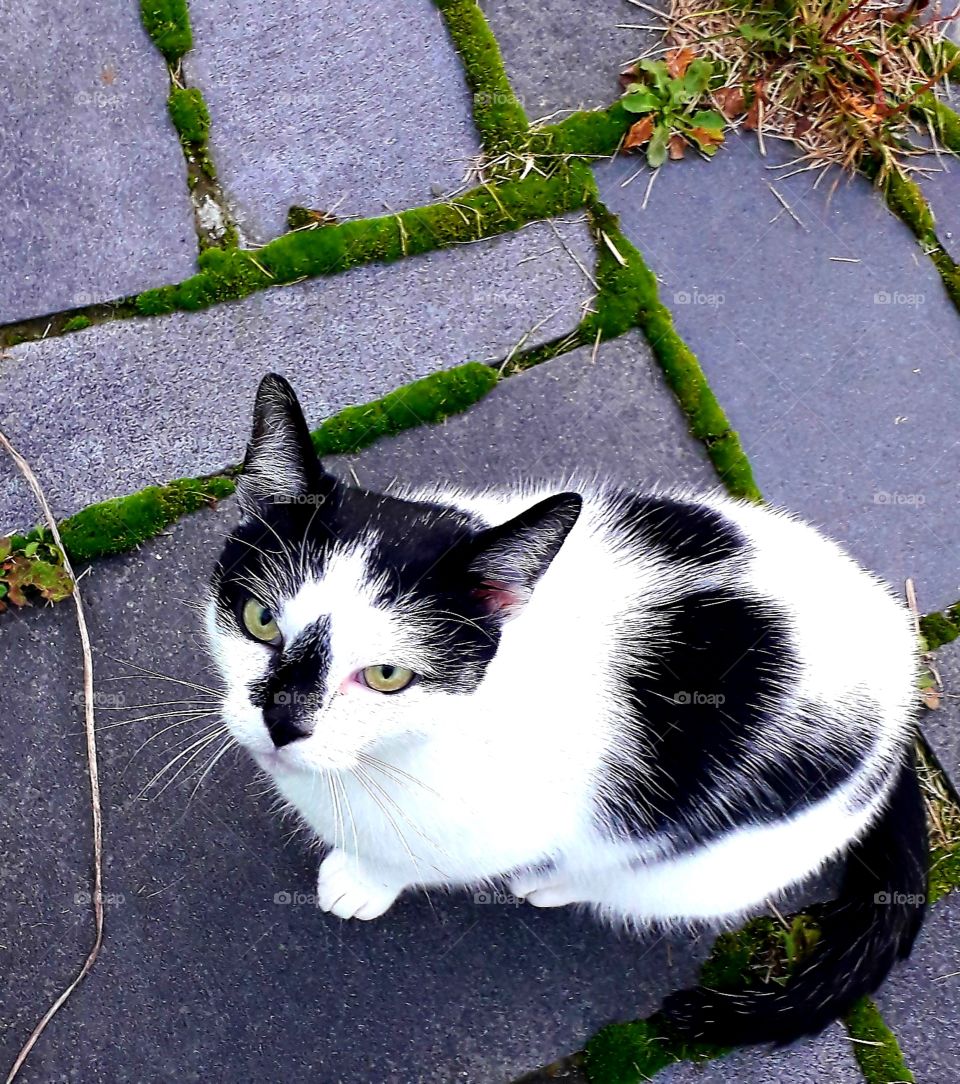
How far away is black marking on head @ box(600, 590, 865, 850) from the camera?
1344 mm

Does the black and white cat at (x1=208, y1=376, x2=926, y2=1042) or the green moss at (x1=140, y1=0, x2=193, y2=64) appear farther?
the green moss at (x1=140, y1=0, x2=193, y2=64)

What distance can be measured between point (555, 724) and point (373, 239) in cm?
125

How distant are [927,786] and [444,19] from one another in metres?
2.07

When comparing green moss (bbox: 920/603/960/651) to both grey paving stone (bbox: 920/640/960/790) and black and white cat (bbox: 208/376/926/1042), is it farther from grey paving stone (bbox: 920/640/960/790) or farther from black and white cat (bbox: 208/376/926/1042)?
black and white cat (bbox: 208/376/926/1042)

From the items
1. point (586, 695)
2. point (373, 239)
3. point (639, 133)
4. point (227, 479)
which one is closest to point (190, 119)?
point (373, 239)

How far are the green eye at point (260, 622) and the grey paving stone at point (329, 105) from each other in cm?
114

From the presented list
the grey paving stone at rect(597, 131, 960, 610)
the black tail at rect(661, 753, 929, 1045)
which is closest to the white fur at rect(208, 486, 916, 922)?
the black tail at rect(661, 753, 929, 1045)

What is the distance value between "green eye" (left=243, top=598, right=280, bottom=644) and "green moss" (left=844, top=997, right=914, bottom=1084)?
142cm

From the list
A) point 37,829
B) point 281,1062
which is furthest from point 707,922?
point 37,829

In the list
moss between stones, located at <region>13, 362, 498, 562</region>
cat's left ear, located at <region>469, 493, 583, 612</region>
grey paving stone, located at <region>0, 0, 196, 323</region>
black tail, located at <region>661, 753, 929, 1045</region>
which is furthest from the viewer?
grey paving stone, located at <region>0, 0, 196, 323</region>

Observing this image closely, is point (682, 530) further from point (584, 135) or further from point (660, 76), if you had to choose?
point (660, 76)

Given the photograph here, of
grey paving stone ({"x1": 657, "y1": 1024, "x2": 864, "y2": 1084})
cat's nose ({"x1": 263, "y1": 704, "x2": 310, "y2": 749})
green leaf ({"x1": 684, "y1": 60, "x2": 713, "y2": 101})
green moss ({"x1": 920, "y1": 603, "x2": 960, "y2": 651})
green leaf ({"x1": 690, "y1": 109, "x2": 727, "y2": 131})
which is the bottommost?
grey paving stone ({"x1": 657, "y1": 1024, "x2": 864, "y2": 1084})

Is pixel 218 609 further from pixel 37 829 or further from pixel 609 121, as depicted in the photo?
pixel 609 121

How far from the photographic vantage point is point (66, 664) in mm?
1880
